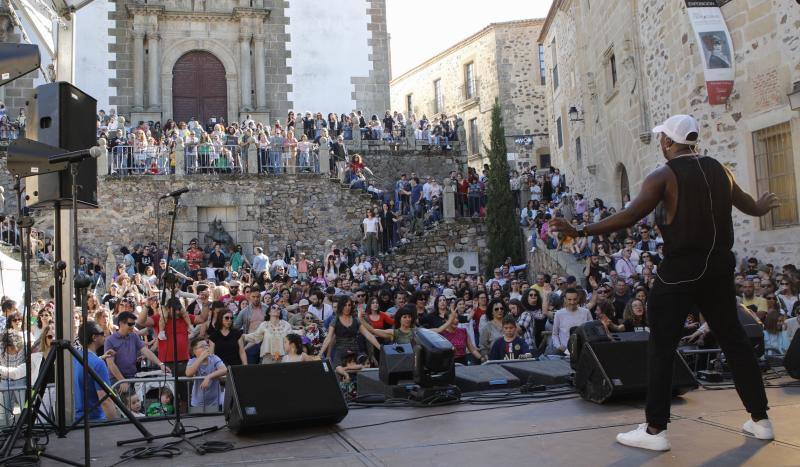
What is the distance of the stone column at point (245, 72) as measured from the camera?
26.2 m

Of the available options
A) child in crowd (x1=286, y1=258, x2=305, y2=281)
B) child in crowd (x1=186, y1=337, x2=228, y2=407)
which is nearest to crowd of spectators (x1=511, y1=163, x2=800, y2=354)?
child in crowd (x1=186, y1=337, x2=228, y2=407)

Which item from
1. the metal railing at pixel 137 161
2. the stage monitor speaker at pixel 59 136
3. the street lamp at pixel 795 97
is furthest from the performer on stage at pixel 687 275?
the metal railing at pixel 137 161

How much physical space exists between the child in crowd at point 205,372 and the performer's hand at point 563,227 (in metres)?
4.24

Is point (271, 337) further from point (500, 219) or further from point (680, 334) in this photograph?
point (500, 219)

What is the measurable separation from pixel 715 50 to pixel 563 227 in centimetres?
1130

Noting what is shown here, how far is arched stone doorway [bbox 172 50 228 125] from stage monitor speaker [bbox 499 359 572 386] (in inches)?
813

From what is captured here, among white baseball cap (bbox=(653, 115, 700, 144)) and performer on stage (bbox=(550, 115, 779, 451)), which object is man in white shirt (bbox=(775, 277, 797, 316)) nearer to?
performer on stage (bbox=(550, 115, 779, 451))

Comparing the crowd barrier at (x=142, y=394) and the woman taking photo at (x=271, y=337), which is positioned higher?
the woman taking photo at (x=271, y=337)

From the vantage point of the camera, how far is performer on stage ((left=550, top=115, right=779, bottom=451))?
14.1 ft

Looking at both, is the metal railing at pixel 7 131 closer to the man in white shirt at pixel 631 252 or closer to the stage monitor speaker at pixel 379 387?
the man in white shirt at pixel 631 252

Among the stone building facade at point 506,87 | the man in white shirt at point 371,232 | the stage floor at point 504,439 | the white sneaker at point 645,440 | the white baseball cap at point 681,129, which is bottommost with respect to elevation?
the stage floor at point 504,439

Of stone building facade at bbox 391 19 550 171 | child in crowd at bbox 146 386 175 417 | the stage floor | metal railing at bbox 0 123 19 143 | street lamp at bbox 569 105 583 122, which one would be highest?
stone building facade at bbox 391 19 550 171

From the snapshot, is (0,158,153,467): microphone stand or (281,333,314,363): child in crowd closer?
(0,158,153,467): microphone stand

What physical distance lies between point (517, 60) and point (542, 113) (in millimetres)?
2920
